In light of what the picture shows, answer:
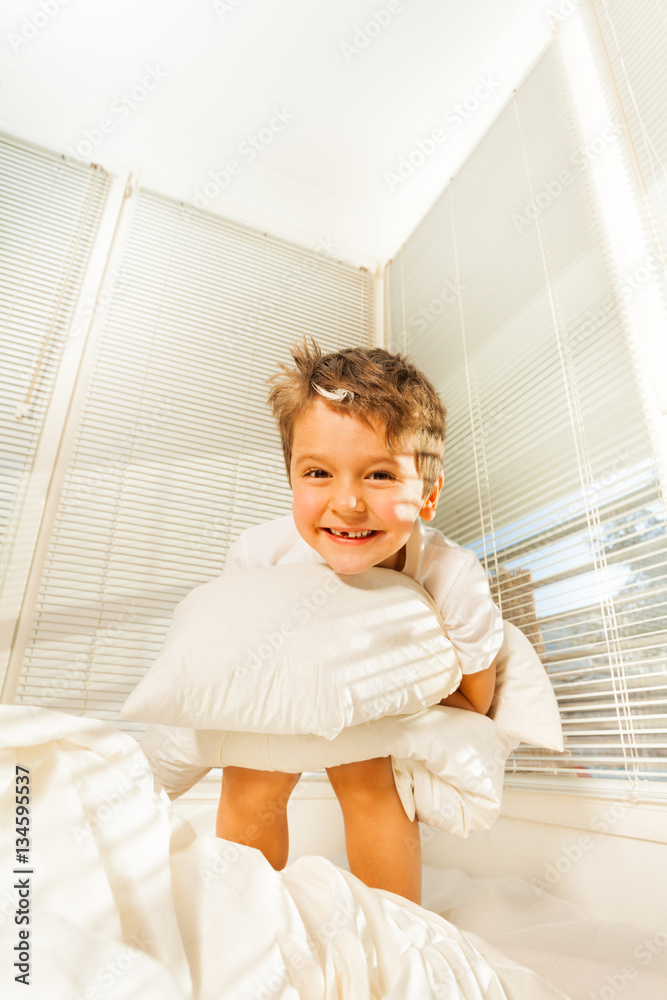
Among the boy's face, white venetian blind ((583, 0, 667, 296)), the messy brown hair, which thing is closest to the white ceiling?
white venetian blind ((583, 0, 667, 296))

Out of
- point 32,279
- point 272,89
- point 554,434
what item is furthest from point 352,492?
point 272,89

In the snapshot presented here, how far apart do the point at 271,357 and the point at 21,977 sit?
7.03 feet

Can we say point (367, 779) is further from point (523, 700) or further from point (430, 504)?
point (430, 504)

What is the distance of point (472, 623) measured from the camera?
2.92ft

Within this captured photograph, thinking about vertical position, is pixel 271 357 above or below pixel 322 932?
above

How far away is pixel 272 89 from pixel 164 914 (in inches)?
95.3

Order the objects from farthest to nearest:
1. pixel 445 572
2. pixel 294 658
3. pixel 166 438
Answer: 1. pixel 166 438
2. pixel 445 572
3. pixel 294 658

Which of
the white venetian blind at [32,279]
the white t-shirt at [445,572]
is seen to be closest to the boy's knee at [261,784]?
the white t-shirt at [445,572]

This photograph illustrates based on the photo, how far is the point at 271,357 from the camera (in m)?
2.28

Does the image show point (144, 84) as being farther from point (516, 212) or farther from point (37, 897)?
point (37, 897)

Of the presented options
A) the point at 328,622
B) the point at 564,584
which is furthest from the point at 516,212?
the point at 328,622

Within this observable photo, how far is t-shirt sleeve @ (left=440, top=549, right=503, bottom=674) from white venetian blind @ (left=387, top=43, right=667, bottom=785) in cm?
38

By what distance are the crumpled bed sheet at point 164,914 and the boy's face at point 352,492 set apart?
455 millimetres

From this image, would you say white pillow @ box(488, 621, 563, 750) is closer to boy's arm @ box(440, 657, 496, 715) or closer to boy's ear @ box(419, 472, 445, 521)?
boy's arm @ box(440, 657, 496, 715)
